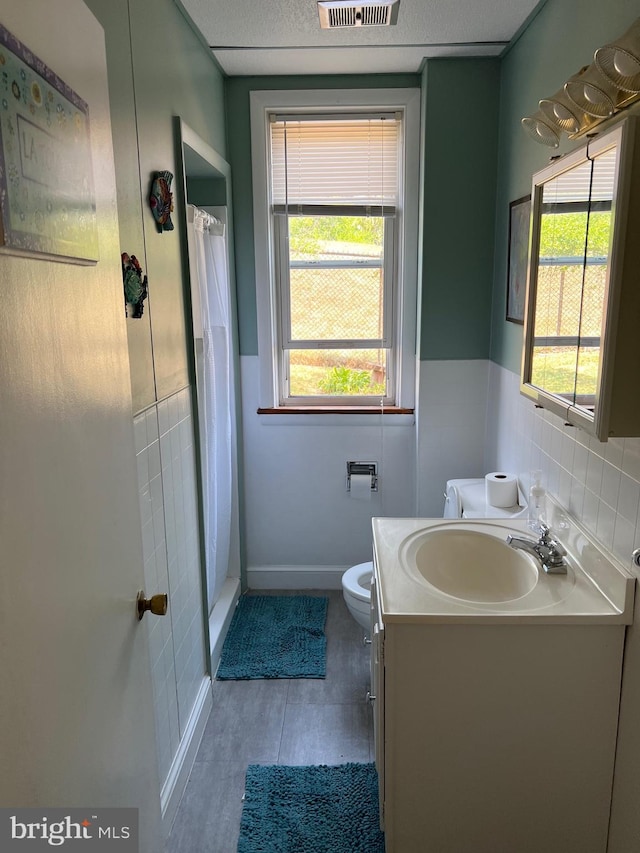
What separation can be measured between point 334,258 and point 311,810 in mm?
2382

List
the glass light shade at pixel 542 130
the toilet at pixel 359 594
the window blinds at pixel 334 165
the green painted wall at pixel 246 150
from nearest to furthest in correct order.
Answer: the glass light shade at pixel 542 130
the toilet at pixel 359 594
the green painted wall at pixel 246 150
the window blinds at pixel 334 165

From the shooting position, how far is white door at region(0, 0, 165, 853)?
2.45ft

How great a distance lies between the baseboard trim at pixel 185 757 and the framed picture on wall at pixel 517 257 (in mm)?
1903

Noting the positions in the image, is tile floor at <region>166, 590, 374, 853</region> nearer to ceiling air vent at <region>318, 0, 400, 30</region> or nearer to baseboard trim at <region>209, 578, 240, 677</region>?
baseboard trim at <region>209, 578, 240, 677</region>

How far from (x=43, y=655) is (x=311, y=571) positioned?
2621 mm

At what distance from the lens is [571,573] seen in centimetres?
171

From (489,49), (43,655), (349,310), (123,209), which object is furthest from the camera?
(349,310)

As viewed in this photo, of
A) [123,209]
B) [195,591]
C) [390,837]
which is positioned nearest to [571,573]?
[390,837]

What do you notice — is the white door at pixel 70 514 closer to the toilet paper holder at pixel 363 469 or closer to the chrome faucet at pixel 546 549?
the chrome faucet at pixel 546 549

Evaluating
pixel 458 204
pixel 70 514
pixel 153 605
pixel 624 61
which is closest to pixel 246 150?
pixel 458 204

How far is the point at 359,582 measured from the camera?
2758 millimetres

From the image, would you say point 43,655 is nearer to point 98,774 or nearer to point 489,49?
point 98,774

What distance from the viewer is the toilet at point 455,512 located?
7.79 ft

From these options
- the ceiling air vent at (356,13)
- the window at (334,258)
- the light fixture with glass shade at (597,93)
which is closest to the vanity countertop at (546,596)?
the light fixture with glass shade at (597,93)
